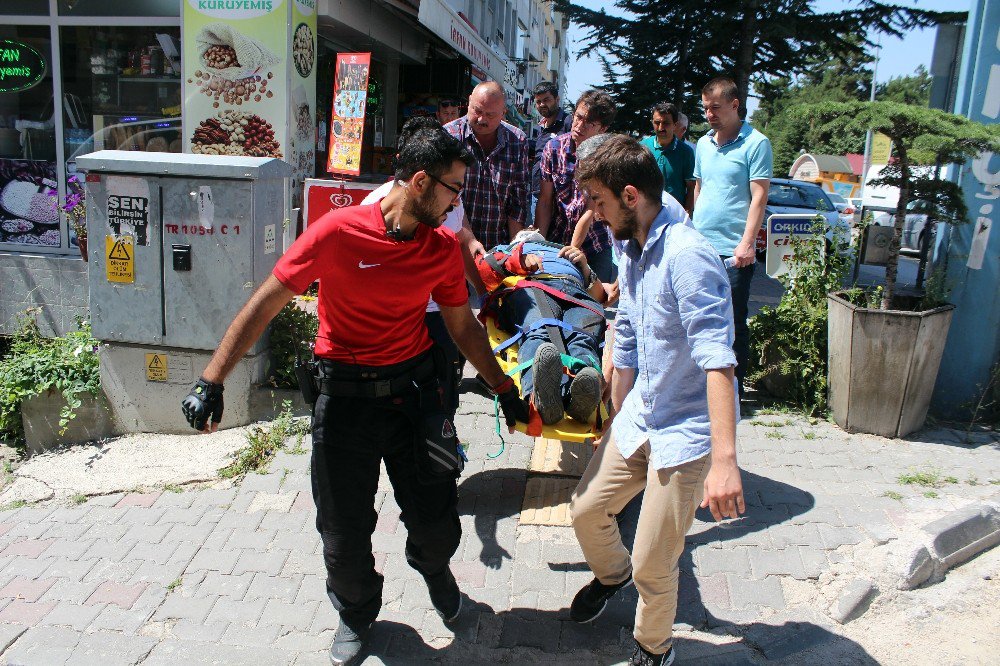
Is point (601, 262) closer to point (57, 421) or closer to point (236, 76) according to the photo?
point (57, 421)

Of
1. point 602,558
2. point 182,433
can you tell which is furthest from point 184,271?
point 602,558

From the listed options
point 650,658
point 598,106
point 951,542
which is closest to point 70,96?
point 598,106

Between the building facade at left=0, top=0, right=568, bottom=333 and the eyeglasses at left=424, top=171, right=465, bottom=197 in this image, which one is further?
the building facade at left=0, top=0, right=568, bottom=333

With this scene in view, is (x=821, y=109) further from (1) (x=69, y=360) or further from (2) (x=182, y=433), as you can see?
(1) (x=69, y=360)

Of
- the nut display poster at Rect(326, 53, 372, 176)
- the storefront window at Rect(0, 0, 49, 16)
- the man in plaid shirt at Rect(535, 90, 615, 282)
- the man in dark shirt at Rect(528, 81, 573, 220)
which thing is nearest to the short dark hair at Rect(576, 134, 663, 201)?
the man in plaid shirt at Rect(535, 90, 615, 282)

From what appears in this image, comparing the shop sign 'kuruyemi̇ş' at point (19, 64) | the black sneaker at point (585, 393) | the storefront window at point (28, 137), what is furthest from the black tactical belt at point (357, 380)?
the shop sign 'kuruyemi̇ş' at point (19, 64)

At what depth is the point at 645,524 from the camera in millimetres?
2691

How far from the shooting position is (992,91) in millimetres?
5160

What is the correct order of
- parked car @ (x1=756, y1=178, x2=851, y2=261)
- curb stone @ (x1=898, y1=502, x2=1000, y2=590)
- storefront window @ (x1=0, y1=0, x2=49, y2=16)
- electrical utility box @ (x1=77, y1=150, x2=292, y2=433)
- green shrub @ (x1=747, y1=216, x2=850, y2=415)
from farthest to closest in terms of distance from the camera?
parked car @ (x1=756, y1=178, x2=851, y2=261), storefront window @ (x1=0, y1=0, x2=49, y2=16), green shrub @ (x1=747, y1=216, x2=850, y2=415), electrical utility box @ (x1=77, y1=150, x2=292, y2=433), curb stone @ (x1=898, y1=502, x2=1000, y2=590)

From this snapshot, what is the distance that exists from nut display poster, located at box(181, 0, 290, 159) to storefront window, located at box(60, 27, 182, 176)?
0.31 meters

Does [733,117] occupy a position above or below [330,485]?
above

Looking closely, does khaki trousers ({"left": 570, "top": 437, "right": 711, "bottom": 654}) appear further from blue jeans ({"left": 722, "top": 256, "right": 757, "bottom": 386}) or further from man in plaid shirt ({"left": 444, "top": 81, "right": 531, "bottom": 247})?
man in plaid shirt ({"left": 444, "top": 81, "right": 531, "bottom": 247})

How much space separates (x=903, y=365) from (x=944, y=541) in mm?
1398

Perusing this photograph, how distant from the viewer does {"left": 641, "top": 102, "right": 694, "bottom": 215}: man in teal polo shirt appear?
594cm
